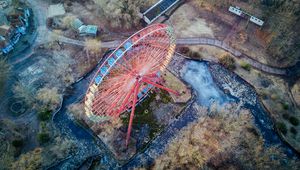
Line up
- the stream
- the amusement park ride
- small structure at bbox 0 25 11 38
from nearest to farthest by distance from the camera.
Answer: the amusement park ride → the stream → small structure at bbox 0 25 11 38

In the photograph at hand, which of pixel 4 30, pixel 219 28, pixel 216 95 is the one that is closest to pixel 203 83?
pixel 216 95

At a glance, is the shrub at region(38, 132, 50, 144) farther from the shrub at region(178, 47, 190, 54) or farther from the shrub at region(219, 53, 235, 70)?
the shrub at region(219, 53, 235, 70)

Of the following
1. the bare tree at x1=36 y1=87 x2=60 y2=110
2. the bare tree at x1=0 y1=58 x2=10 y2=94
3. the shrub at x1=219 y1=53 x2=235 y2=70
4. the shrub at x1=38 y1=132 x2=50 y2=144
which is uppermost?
the shrub at x1=219 y1=53 x2=235 y2=70

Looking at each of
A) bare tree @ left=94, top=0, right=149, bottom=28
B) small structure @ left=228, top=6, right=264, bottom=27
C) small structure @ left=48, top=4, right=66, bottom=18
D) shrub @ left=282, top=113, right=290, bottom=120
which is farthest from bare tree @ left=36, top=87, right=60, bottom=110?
small structure @ left=228, top=6, right=264, bottom=27

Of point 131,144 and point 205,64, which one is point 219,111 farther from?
point 131,144

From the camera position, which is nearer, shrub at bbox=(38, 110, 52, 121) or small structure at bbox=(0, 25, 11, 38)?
shrub at bbox=(38, 110, 52, 121)

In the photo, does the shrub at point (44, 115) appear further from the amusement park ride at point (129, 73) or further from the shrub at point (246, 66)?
the shrub at point (246, 66)

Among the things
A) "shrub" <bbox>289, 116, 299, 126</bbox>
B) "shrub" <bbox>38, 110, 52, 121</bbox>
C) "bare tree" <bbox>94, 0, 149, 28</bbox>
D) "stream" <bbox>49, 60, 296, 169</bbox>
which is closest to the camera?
"stream" <bbox>49, 60, 296, 169</bbox>

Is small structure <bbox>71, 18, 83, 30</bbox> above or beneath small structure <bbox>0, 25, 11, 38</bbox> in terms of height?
above
